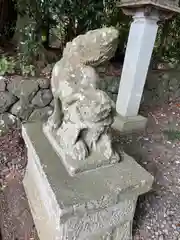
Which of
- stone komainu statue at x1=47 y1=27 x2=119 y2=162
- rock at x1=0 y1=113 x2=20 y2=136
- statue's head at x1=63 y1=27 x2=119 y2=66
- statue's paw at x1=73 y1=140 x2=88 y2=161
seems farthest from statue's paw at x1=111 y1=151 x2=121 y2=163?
rock at x1=0 y1=113 x2=20 y2=136

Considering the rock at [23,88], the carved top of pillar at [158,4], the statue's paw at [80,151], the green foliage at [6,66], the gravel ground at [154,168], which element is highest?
the carved top of pillar at [158,4]

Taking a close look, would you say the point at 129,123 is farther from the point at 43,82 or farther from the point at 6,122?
the point at 6,122

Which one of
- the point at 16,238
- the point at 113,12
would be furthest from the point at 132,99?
the point at 16,238

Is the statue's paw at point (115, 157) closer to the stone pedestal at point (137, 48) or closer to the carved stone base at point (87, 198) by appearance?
the carved stone base at point (87, 198)

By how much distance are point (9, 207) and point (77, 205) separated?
89 centimetres

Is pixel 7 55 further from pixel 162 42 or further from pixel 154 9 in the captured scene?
pixel 162 42

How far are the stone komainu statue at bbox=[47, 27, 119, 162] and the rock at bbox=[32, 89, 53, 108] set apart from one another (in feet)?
4.49

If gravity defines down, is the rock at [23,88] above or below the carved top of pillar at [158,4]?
below

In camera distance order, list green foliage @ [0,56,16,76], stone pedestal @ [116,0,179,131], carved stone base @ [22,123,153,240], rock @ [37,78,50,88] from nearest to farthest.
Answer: carved stone base @ [22,123,153,240] → stone pedestal @ [116,0,179,131] → green foliage @ [0,56,16,76] → rock @ [37,78,50,88]

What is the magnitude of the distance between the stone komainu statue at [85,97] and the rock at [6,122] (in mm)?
1458

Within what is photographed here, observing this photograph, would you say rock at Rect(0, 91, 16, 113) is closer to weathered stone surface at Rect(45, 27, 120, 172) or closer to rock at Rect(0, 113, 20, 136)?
rock at Rect(0, 113, 20, 136)

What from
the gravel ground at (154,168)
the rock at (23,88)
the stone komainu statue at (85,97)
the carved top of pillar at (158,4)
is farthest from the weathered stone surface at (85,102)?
the carved top of pillar at (158,4)

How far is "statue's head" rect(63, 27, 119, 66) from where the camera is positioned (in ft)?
3.25

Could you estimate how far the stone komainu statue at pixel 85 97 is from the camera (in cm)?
103
